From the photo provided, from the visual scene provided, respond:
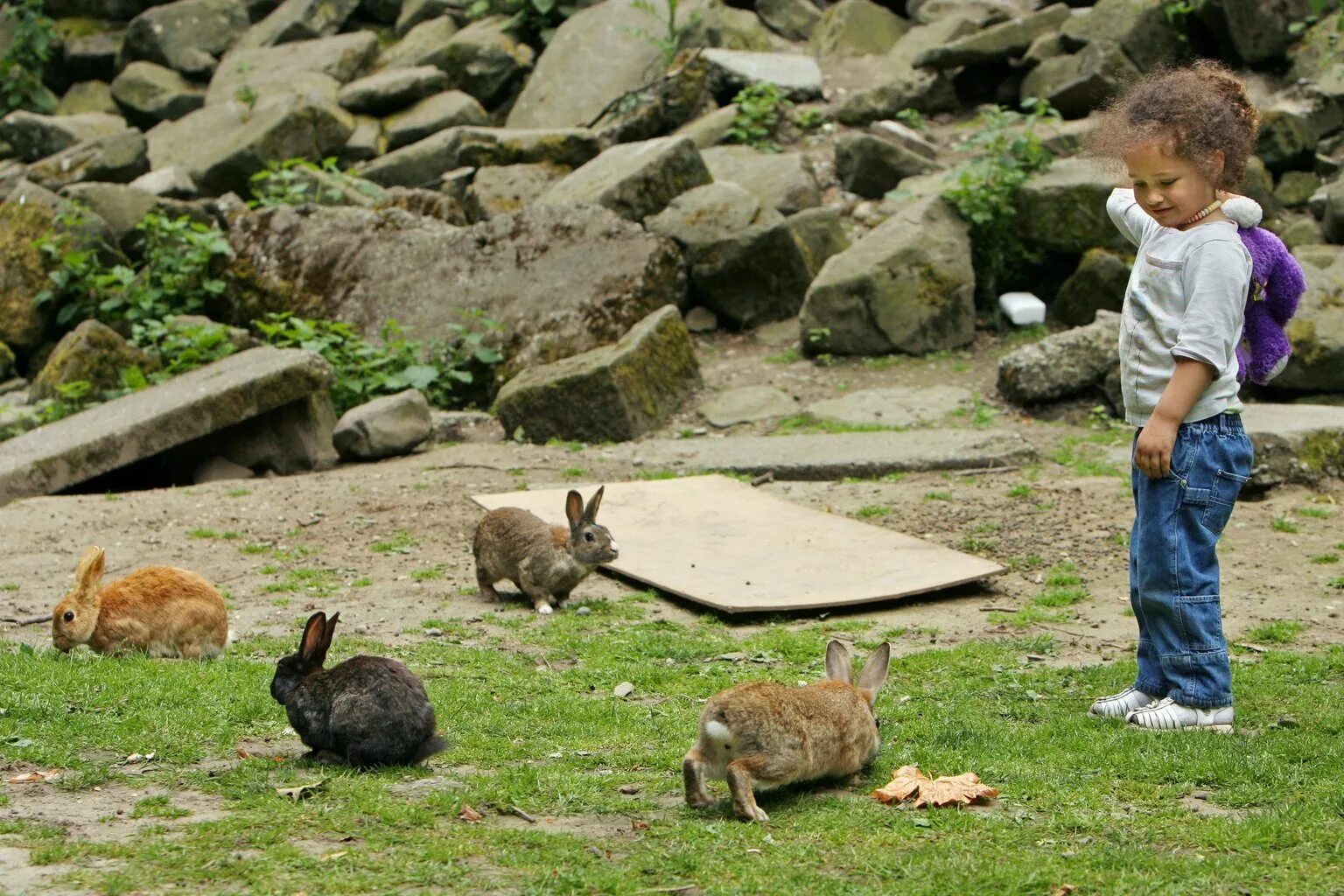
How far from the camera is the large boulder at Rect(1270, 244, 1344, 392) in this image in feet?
38.1

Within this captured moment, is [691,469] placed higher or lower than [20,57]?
lower

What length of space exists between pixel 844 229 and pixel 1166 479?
10849mm

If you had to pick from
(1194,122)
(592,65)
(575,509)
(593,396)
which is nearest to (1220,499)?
(1194,122)

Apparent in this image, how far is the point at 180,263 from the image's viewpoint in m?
15.3

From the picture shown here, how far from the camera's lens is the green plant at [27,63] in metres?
22.7

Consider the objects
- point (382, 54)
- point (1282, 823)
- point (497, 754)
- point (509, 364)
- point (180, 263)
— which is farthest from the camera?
point (382, 54)

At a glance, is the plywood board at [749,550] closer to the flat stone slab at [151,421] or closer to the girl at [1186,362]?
the girl at [1186,362]

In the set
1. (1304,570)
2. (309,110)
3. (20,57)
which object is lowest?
(1304,570)

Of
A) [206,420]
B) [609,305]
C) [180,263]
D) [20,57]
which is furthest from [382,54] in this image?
[206,420]

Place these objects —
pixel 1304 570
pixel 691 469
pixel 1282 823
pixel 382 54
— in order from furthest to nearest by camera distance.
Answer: pixel 382 54 → pixel 691 469 → pixel 1304 570 → pixel 1282 823

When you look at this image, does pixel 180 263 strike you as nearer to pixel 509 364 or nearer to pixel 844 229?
pixel 509 364

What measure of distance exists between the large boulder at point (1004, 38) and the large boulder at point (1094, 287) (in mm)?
5121

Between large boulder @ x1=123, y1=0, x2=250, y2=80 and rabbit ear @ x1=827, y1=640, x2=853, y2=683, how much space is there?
20.3 m

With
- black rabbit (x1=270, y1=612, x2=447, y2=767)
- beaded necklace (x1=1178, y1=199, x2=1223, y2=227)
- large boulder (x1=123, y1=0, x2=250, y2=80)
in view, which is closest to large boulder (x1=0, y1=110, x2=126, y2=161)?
large boulder (x1=123, y1=0, x2=250, y2=80)
